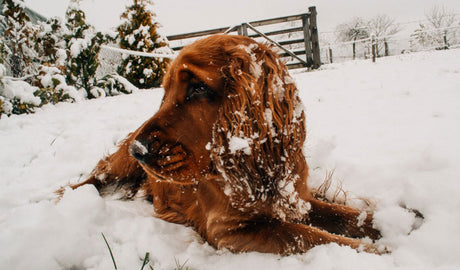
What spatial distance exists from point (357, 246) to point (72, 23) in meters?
6.97

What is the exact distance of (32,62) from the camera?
6.05m

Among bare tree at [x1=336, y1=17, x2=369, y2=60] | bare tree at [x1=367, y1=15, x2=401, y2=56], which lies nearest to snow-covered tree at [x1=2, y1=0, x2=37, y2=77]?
bare tree at [x1=336, y1=17, x2=369, y2=60]

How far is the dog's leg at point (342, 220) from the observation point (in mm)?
1522

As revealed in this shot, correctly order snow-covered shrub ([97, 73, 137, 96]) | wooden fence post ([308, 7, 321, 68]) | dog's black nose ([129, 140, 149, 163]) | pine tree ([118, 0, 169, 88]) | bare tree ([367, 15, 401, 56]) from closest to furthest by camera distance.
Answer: dog's black nose ([129, 140, 149, 163]) → snow-covered shrub ([97, 73, 137, 96]) → pine tree ([118, 0, 169, 88]) → wooden fence post ([308, 7, 321, 68]) → bare tree ([367, 15, 401, 56])

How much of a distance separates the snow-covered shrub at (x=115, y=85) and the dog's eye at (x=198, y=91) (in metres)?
5.69

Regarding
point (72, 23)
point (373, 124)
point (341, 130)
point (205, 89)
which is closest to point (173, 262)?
point (205, 89)

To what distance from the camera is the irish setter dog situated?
4.56 feet

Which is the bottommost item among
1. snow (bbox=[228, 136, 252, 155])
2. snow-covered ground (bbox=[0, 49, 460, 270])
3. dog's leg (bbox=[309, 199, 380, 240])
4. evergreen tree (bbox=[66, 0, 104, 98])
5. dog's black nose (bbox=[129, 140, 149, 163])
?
dog's leg (bbox=[309, 199, 380, 240])

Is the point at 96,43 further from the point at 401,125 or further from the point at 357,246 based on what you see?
the point at 357,246

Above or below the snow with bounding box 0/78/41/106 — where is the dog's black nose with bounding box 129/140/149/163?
below

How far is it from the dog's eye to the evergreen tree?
5339mm

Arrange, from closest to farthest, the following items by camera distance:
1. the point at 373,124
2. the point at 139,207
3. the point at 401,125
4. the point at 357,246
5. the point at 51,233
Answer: the point at 51,233 → the point at 357,246 → the point at 139,207 → the point at 401,125 → the point at 373,124

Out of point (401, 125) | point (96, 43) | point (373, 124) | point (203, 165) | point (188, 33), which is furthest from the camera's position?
point (188, 33)

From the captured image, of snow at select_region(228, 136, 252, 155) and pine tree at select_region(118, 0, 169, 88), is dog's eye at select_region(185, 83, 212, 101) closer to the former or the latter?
snow at select_region(228, 136, 252, 155)
